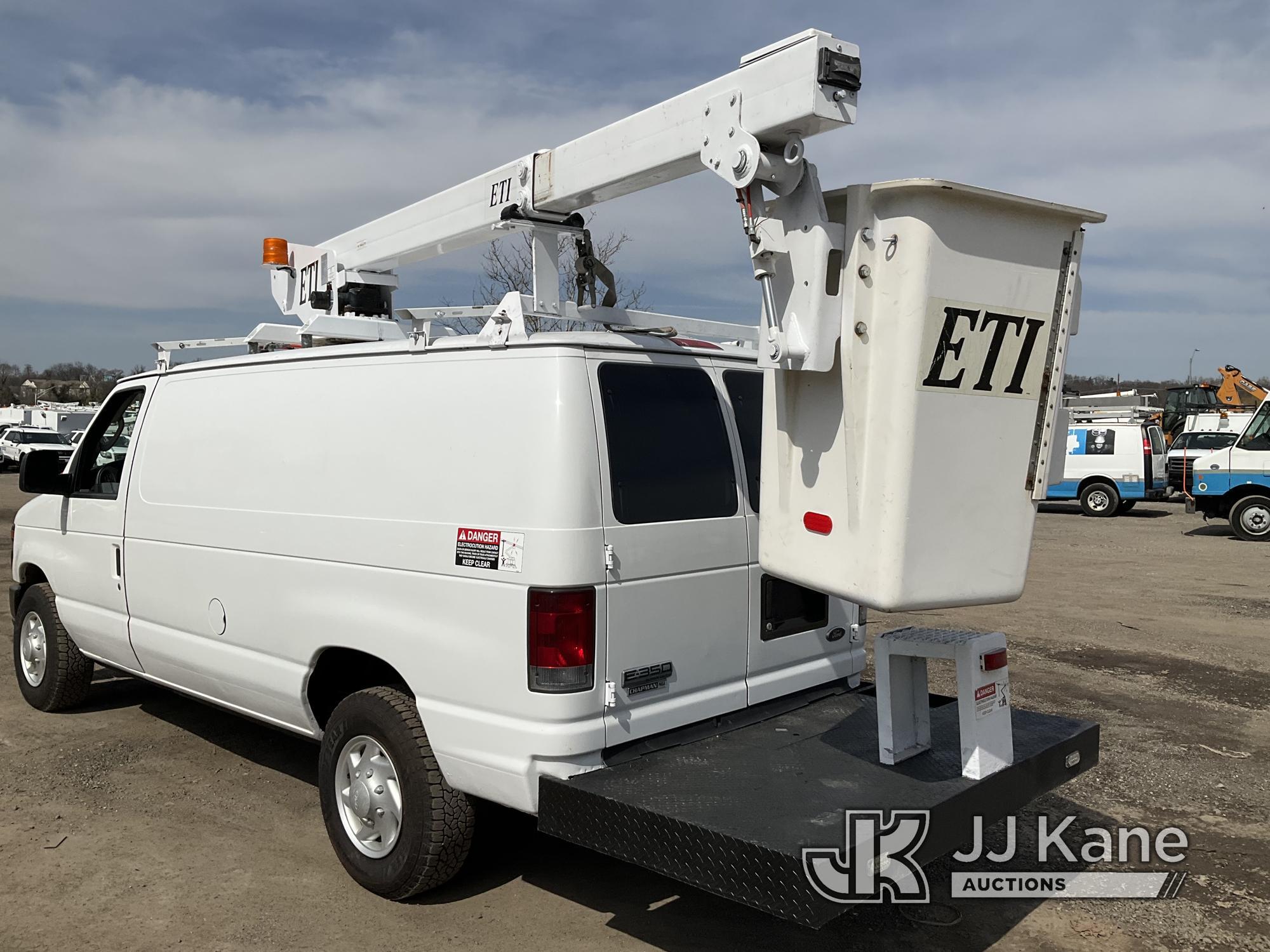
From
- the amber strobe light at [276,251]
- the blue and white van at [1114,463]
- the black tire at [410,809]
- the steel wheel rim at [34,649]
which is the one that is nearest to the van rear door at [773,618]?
the black tire at [410,809]

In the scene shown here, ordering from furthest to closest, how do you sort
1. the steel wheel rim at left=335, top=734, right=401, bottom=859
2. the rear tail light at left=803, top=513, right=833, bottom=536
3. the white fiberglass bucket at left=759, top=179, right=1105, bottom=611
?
the steel wheel rim at left=335, top=734, right=401, bottom=859, the rear tail light at left=803, top=513, right=833, bottom=536, the white fiberglass bucket at left=759, top=179, right=1105, bottom=611

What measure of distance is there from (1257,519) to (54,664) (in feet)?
63.5

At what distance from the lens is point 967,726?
3.55m

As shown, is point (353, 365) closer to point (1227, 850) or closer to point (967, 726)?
point (967, 726)

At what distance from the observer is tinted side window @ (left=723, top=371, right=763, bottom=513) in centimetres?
418

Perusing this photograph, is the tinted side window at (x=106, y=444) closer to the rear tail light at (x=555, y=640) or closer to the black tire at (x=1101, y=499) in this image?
the rear tail light at (x=555, y=640)

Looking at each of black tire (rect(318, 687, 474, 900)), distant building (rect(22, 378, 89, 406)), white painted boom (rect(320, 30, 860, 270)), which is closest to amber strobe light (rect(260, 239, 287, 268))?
white painted boom (rect(320, 30, 860, 270))

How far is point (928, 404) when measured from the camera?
10.8ft

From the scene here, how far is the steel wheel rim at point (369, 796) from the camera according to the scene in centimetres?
398

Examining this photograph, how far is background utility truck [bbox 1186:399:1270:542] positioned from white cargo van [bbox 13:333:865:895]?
55.8 feet

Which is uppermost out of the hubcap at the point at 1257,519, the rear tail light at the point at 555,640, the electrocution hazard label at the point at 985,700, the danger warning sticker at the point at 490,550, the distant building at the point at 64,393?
the distant building at the point at 64,393

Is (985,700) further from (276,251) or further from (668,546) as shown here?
(276,251)

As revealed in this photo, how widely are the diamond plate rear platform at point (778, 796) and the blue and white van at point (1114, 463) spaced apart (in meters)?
20.3

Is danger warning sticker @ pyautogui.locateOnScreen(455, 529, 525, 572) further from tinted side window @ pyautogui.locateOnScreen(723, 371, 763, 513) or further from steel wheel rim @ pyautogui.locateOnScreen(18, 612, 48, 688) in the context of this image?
steel wheel rim @ pyautogui.locateOnScreen(18, 612, 48, 688)
